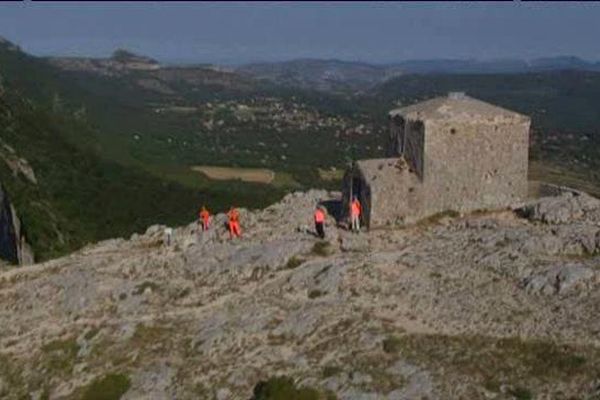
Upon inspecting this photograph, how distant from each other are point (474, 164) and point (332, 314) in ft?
38.1

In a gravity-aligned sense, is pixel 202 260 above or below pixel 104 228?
above

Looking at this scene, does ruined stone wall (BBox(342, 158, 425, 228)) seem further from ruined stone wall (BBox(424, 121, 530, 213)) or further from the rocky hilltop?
the rocky hilltop

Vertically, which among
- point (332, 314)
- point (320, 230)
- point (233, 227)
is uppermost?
point (320, 230)

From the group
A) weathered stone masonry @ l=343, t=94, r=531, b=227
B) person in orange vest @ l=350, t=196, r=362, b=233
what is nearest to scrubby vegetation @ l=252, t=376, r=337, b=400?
person in orange vest @ l=350, t=196, r=362, b=233

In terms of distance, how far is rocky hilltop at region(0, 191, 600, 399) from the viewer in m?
24.9

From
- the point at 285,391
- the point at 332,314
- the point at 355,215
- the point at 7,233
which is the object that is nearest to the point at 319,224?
the point at 355,215

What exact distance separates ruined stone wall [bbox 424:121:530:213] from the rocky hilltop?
70 centimetres

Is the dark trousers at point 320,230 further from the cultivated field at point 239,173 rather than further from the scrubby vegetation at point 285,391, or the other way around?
the cultivated field at point 239,173

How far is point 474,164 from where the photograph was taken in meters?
37.9

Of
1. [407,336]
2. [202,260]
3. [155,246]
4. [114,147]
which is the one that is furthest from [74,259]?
[114,147]

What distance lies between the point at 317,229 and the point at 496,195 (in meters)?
7.19

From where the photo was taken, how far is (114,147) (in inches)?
6747

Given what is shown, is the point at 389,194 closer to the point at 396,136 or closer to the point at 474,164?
the point at 396,136

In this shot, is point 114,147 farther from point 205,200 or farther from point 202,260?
point 202,260
